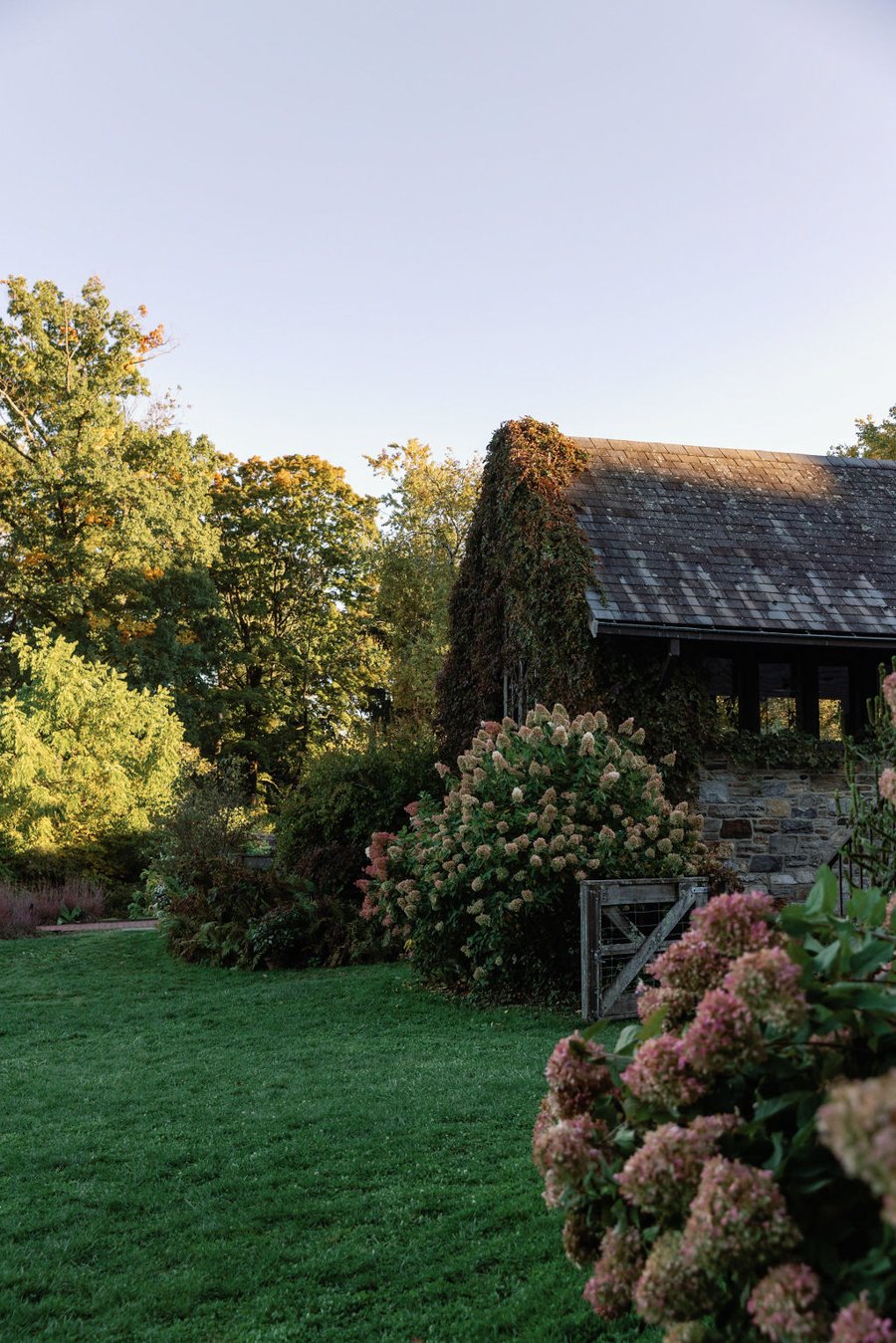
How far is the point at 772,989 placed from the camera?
1.69 meters

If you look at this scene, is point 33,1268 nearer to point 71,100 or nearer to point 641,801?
point 641,801

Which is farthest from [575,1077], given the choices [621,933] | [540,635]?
[540,635]

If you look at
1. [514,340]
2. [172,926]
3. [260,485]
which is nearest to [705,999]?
[172,926]

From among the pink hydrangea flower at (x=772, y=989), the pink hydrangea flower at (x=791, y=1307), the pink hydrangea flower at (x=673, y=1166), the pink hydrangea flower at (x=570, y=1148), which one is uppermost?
the pink hydrangea flower at (x=772, y=989)

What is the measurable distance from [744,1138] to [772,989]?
0.91 ft

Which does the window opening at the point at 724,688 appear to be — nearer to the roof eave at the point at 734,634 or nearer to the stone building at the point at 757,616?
the stone building at the point at 757,616

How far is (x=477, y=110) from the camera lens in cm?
1141

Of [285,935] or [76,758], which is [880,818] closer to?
[285,935]

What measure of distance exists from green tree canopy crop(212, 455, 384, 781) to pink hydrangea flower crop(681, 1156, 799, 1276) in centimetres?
3079

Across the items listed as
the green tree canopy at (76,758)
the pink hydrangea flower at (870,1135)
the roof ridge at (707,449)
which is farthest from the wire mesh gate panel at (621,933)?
the green tree canopy at (76,758)

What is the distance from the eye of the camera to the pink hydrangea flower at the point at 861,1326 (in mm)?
A: 1378

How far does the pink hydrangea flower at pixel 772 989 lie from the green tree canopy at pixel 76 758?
1991 cm

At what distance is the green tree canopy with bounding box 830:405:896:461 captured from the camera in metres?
30.2

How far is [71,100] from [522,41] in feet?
18.6
